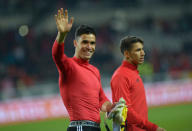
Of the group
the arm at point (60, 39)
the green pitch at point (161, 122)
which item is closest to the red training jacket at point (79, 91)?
the arm at point (60, 39)

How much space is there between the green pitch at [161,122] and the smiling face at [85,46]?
632 centimetres

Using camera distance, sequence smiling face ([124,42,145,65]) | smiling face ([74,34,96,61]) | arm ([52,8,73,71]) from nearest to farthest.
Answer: arm ([52,8,73,71]) → smiling face ([74,34,96,61]) → smiling face ([124,42,145,65])

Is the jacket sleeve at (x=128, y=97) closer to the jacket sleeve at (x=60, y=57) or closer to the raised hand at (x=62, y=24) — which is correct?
the jacket sleeve at (x=60, y=57)

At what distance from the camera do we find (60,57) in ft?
11.6

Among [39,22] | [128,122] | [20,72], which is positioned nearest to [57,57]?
[128,122]

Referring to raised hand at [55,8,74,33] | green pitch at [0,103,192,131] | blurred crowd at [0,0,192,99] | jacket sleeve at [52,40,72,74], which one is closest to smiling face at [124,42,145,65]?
jacket sleeve at [52,40,72,74]

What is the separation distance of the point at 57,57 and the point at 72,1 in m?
16.7

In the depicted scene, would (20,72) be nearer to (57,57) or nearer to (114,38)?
(114,38)

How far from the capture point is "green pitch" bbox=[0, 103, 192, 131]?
1068cm

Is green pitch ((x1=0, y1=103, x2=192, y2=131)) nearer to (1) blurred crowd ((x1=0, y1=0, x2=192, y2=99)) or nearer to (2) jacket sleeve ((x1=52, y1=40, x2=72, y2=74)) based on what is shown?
(1) blurred crowd ((x1=0, y1=0, x2=192, y2=99))

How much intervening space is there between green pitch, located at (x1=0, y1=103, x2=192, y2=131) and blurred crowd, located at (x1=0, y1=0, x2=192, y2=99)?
6.89 ft

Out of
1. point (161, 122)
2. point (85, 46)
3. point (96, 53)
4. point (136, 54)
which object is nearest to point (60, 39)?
point (85, 46)

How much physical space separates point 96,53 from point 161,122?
22.9 ft

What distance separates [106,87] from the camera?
14.4 meters
